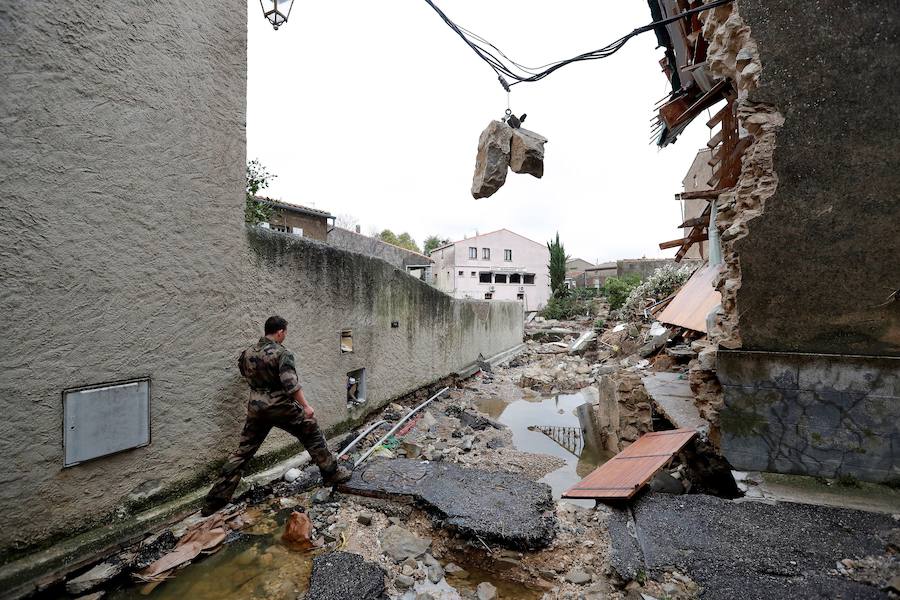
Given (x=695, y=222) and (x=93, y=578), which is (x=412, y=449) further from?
(x=695, y=222)

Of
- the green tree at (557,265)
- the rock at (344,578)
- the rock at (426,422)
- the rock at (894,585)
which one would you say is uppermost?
the green tree at (557,265)

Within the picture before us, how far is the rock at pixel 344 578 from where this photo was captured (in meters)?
2.25

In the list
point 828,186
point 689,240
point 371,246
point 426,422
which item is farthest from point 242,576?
point 371,246

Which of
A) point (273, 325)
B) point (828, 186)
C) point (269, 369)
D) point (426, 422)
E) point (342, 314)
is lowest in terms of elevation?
point (426, 422)

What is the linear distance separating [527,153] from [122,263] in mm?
3677

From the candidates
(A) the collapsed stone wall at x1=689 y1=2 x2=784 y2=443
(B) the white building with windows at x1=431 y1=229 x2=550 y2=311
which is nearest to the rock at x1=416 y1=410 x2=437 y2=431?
(A) the collapsed stone wall at x1=689 y1=2 x2=784 y2=443

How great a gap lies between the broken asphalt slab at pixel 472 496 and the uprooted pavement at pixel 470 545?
0.04ft

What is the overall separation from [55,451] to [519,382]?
8.31m

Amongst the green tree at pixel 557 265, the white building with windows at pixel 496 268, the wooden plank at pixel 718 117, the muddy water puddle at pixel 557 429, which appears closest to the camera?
the muddy water puddle at pixel 557 429

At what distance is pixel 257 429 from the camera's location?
10.5ft

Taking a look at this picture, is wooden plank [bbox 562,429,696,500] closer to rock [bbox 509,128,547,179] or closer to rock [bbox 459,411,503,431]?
rock [bbox 459,411,503,431]

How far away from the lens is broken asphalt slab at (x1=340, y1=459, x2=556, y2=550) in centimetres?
274

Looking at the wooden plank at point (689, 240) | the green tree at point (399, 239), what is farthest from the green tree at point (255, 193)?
the green tree at point (399, 239)

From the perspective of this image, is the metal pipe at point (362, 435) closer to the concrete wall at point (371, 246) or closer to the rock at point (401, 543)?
the rock at point (401, 543)
